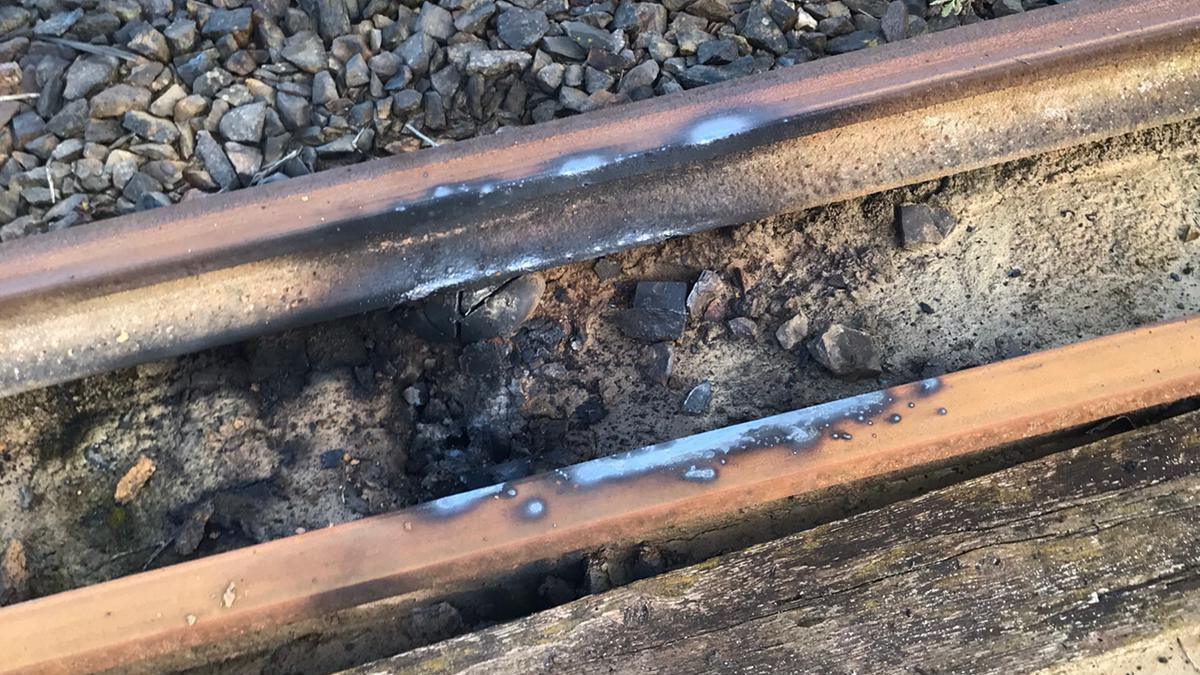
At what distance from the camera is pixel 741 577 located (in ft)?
4.97

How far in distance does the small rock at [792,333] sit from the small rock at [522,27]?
1001 mm

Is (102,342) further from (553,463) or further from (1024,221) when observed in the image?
(1024,221)

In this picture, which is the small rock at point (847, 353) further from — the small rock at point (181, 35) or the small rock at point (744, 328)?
the small rock at point (181, 35)

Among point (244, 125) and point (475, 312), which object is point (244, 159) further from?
point (475, 312)

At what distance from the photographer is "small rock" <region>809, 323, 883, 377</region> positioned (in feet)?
5.94

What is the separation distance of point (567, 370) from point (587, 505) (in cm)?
43

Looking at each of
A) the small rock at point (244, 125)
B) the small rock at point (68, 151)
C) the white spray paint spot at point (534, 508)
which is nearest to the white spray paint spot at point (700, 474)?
the white spray paint spot at point (534, 508)

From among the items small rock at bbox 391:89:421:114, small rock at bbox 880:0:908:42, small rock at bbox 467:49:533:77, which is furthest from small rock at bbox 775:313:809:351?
small rock at bbox 391:89:421:114

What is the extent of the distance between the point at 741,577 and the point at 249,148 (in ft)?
5.22

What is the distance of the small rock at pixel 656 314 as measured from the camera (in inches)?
74.3

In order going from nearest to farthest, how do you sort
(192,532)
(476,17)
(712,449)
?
(712,449) < (192,532) < (476,17)

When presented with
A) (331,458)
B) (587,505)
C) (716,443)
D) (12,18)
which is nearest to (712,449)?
(716,443)

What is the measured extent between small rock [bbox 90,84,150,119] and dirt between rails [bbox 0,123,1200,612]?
2.48 ft

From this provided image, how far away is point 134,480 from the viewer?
1836 millimetres
